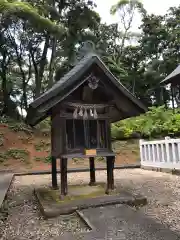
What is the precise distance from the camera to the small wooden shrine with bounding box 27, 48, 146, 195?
19.3ft

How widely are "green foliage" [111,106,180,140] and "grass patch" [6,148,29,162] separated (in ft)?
18.9

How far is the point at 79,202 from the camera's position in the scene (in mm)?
5590

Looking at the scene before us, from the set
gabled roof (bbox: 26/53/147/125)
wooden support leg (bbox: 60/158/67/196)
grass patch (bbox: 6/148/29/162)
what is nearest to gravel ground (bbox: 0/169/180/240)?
wooden support leg (bbox: 60/158/67/196)

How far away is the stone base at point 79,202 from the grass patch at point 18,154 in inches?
354

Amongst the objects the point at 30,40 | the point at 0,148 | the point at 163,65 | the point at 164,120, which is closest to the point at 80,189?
the point at 0,148

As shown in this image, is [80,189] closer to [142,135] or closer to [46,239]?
[46,239]

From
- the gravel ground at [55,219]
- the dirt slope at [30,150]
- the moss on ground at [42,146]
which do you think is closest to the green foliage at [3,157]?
the dirt slope at [30,150]

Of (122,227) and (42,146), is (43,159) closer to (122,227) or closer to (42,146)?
(42,146)

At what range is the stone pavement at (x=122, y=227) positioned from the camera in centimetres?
388

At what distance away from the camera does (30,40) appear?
21141 mm

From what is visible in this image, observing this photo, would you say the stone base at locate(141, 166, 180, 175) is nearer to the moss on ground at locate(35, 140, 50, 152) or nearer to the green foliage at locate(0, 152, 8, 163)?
the moss on ground at locate(35, 140, 50, 152)

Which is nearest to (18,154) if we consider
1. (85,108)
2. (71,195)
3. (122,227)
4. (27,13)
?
(27,13)

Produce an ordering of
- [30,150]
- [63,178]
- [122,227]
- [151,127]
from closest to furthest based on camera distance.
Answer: [122,227]
[63,178]
[30,150]
[151,127]

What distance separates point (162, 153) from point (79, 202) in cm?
611
